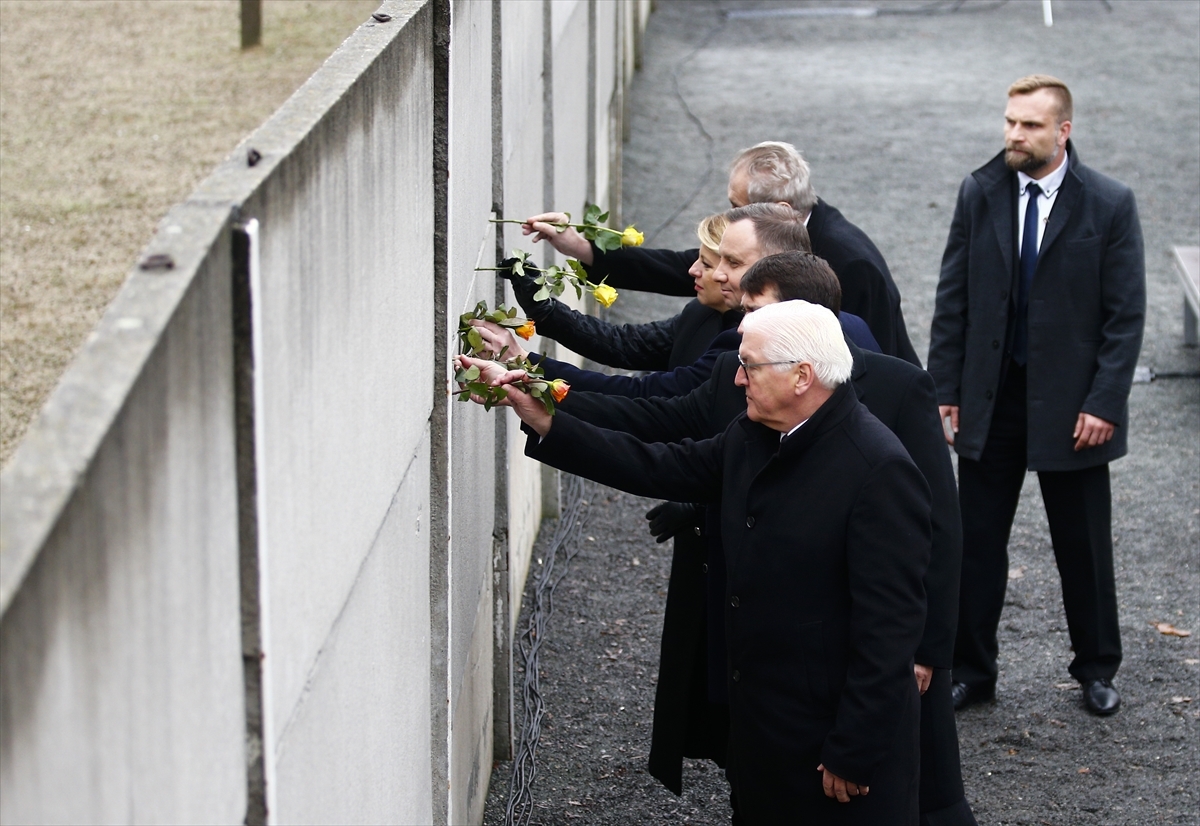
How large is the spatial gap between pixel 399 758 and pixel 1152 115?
13.4 meters

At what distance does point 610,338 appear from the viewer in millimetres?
4723

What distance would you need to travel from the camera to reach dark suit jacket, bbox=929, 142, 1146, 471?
17.3ft

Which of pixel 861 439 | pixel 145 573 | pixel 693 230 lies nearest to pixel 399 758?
pixel 861 439

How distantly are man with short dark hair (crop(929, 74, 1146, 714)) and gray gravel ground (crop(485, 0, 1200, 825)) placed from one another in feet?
→ 1.16

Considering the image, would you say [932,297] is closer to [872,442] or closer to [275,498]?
[872,442]

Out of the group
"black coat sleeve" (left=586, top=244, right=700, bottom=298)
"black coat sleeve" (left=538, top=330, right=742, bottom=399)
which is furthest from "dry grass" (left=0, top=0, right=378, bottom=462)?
"black coat sleeve" (left=538, top=330, right=742, bottom=399)

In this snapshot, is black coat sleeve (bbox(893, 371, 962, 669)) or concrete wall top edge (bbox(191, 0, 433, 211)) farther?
black coat sleeve (bbox(893, 371, 962, 669))

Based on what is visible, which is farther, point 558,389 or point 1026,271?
point 1026,271

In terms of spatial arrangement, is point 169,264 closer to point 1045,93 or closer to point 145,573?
point 145,573

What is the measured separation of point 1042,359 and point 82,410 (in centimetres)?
464

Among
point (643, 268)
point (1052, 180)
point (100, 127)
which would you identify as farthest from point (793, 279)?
point (100, 127)

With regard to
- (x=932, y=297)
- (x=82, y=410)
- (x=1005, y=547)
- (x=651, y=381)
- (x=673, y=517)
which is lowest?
(x=1005, y=547)

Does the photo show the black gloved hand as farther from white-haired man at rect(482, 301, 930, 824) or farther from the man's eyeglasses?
the man's eyeglasses

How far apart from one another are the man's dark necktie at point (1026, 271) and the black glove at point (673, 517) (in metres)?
1.67
